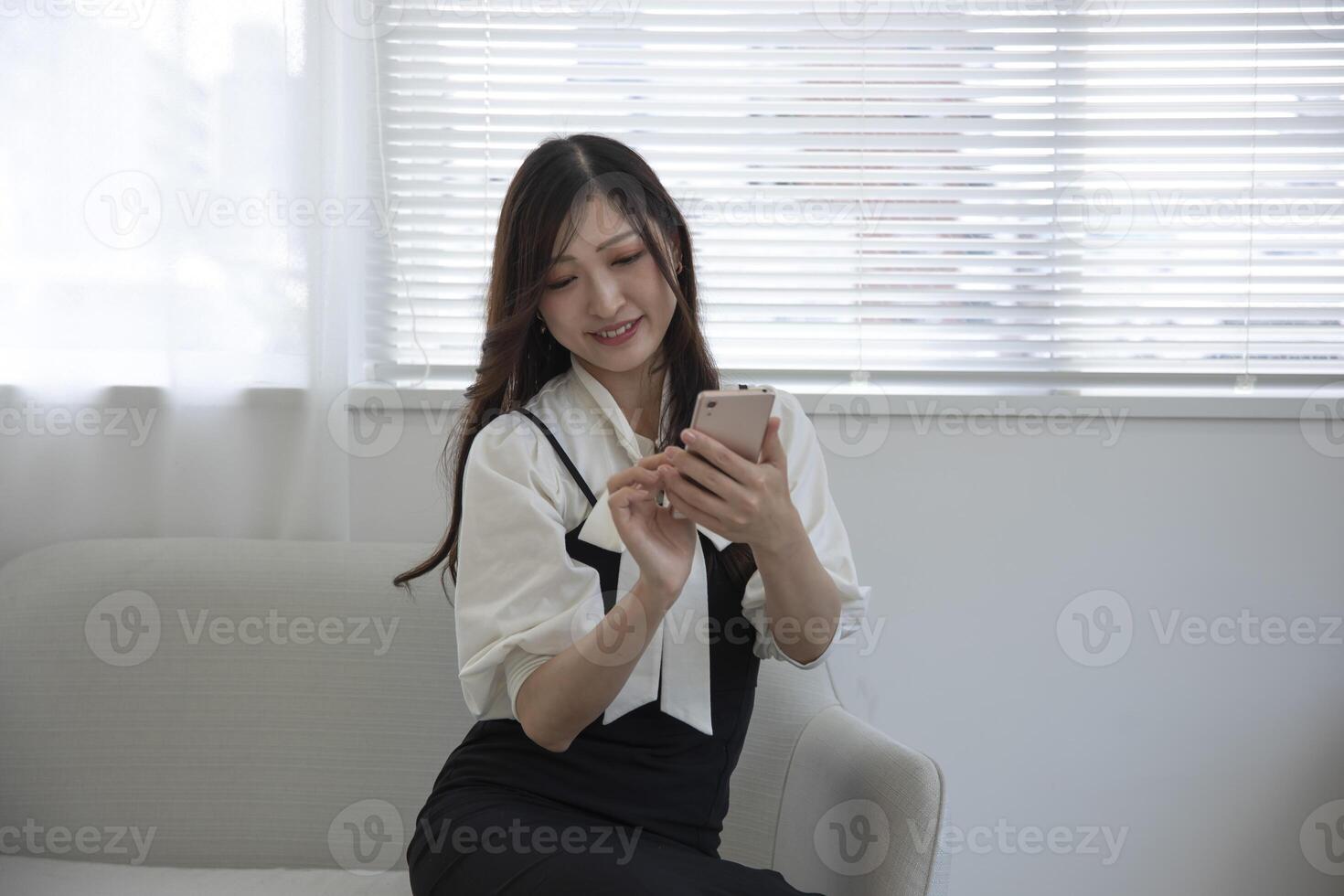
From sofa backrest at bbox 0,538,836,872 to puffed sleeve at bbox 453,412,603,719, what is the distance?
0.49 m

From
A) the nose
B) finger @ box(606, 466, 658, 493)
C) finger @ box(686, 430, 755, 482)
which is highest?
the nose

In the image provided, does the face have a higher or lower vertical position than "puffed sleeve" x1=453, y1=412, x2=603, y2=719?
higher

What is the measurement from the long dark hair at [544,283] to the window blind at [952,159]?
0.47 meters

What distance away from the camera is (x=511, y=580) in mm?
1191

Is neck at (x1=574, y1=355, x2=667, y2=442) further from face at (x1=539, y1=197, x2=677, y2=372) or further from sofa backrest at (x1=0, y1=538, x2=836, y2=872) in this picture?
sofa backrest at (x1=0, y1=538, x2=836, y2=872)

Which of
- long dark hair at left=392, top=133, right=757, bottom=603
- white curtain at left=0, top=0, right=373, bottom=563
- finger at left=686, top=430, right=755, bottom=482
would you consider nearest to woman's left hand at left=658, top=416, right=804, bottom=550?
finger at left=686, top=430, right=755, bottom=482

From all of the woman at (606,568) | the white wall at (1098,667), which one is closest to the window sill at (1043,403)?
the white wall at (1098,667)

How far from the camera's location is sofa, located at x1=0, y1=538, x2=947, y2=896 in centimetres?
161

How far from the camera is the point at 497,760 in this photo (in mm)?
1244

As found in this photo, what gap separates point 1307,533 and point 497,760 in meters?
1.47

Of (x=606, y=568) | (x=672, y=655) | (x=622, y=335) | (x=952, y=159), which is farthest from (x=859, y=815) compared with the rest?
(x=952, y=159)

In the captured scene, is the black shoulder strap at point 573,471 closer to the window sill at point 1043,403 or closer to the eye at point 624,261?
the eye at point 624,261

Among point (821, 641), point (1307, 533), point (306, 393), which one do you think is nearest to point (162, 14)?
point (306, 393)

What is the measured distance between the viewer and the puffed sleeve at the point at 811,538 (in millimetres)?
1314
